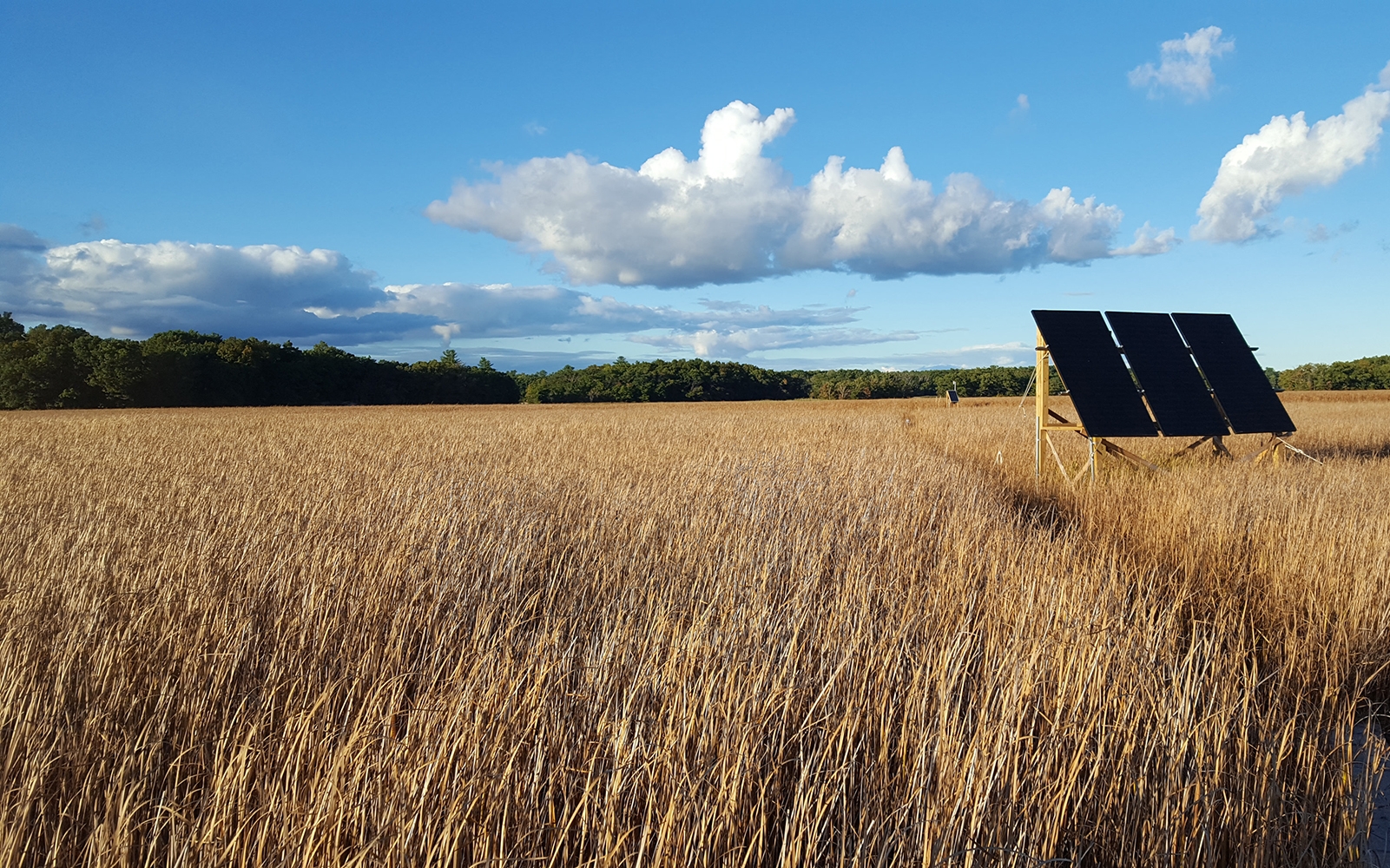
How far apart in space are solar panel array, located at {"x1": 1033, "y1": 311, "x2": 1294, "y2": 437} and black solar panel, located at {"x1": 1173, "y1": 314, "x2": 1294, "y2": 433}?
14 mm

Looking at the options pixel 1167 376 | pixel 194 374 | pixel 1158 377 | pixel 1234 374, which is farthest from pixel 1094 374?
pixel 194 374

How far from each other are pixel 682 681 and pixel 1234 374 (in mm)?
13281

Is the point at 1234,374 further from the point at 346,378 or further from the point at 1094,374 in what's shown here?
the point at 346,378

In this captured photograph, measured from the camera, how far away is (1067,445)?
15953 mm

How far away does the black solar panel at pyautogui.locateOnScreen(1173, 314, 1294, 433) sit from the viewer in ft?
36.2

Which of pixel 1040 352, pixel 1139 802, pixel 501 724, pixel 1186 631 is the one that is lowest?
pixel 1186 631

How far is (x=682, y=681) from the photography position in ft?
8.28

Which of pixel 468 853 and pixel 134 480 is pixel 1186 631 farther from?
pixel 134 480

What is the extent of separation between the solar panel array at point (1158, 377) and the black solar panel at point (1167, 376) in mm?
18

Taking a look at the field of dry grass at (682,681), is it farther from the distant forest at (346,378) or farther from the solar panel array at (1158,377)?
the distant forest at (346,378)

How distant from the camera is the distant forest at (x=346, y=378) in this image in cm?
5822

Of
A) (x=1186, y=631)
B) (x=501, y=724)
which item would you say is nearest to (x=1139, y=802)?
(x=501, y=724)

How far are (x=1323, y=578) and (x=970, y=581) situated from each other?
2530 mm

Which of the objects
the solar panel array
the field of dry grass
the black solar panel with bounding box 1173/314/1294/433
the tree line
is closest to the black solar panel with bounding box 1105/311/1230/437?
the solar panel array
